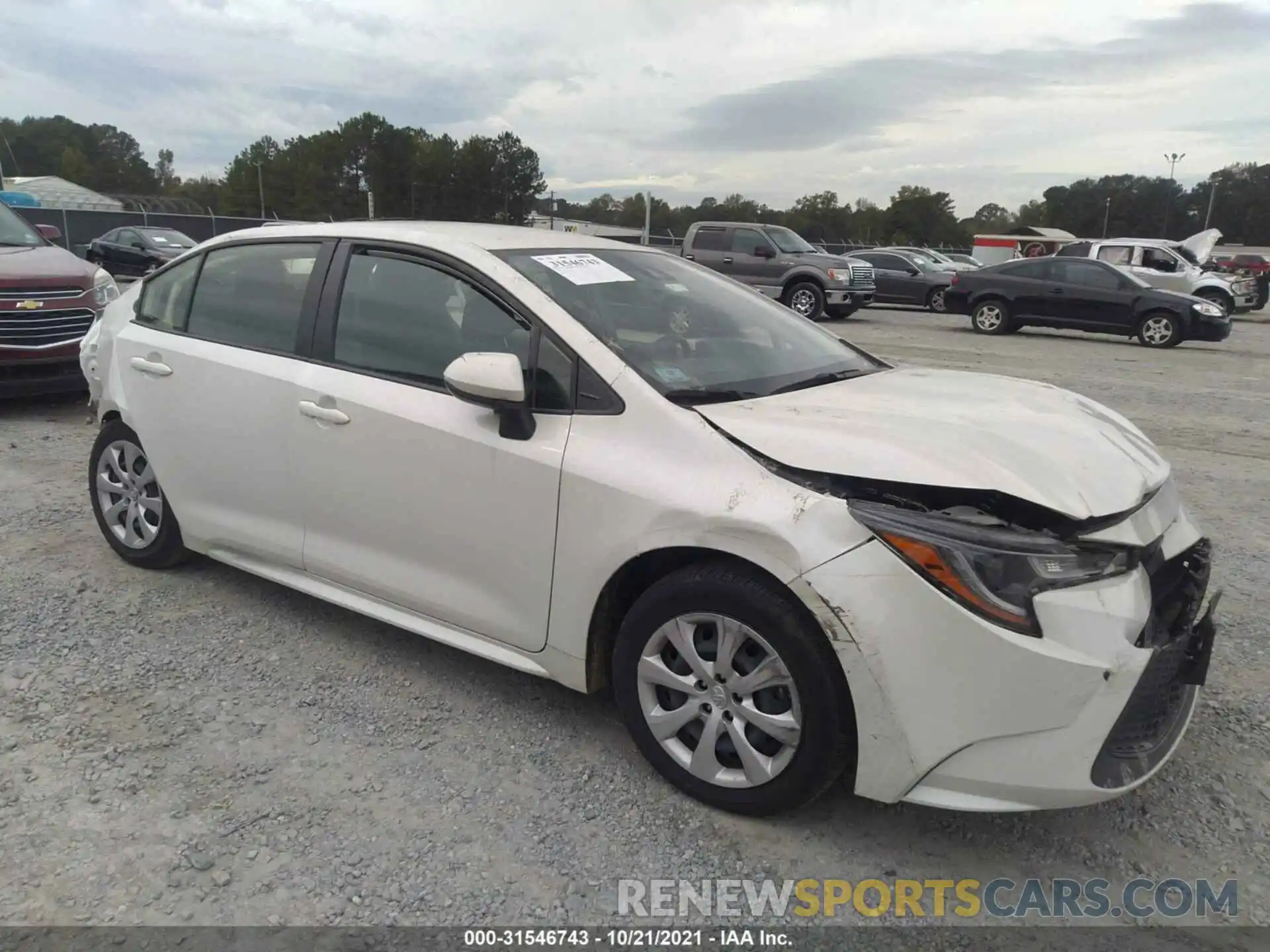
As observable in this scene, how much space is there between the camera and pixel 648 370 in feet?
9.35

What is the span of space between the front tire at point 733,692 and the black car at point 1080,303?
1572 centimetres

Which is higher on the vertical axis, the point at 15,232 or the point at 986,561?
the point at 15,232

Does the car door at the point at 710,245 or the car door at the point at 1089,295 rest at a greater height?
the car door at the point at 710,245

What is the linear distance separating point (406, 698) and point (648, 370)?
4.93 ft

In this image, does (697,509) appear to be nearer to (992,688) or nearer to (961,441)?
(961,441)

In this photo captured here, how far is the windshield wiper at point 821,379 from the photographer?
3.07 m

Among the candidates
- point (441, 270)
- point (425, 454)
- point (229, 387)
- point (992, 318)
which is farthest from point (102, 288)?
point (992, 318)

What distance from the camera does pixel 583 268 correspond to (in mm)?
3320

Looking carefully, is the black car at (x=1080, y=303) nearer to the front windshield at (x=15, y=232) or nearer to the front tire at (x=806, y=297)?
the front tire at (x=806, y=297)

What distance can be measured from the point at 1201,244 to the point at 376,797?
2656 centimetres

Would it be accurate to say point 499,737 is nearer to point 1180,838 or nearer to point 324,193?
point 1180,838

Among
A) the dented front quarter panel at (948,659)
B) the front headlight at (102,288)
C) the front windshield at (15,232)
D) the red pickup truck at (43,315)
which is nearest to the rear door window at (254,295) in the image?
the dented front quarter panel at (948,659)

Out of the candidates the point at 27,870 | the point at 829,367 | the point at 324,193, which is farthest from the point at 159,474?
the point at 324,193

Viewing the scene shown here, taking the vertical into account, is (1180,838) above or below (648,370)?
below
